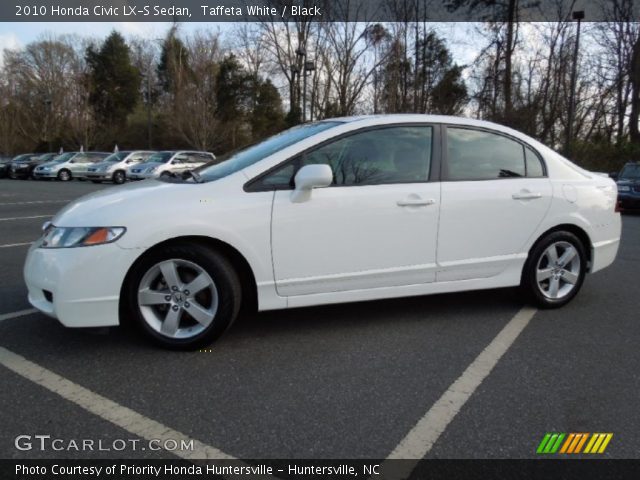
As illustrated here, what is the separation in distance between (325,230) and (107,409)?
1.68 m

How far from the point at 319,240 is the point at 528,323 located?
72.7 inches

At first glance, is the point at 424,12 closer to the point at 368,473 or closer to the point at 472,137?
the point at 472,137

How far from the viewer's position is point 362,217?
11.8 feet

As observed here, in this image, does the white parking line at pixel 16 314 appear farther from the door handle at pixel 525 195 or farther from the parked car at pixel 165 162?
the parked car at pixel 165 162

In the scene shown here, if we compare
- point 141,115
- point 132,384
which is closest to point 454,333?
point 132,384

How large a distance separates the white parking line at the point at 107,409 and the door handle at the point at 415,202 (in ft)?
6.89

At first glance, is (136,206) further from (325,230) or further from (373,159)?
(373,159)

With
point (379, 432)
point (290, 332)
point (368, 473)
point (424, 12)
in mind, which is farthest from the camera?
point (424, 12)

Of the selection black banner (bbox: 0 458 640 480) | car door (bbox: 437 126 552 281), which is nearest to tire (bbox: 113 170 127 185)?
car door (bbox: 437 126 552 281)

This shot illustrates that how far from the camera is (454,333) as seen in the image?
3826 mm

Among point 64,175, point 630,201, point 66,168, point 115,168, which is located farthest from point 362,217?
point 64,175

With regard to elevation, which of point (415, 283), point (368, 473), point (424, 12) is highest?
point (424, 12)

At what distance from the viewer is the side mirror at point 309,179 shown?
3.33 metres

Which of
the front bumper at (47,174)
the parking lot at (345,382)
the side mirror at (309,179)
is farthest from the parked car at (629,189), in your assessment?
the front bumper at (47,174)
